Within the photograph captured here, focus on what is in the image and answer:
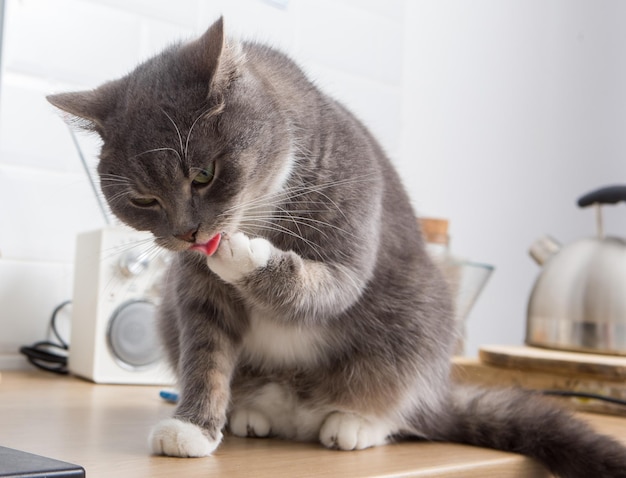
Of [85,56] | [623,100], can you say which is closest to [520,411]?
[85,56]

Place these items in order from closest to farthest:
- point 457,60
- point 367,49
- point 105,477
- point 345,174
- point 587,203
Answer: point 105,477
point 345,174
point 587,203
point 367,49
point 457,60

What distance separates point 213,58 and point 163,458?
436 millimetres

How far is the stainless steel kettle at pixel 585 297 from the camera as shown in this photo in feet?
4.95

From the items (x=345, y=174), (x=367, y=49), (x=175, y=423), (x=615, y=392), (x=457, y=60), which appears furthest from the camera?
(x=457, y=60)

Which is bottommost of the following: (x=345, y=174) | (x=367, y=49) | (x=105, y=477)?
(x=105, y=477)

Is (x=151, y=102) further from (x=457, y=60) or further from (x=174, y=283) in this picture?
(x=457, y=60)

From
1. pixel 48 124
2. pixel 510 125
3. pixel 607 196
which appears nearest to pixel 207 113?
pixel 48 124

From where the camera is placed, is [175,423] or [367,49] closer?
[175,423]

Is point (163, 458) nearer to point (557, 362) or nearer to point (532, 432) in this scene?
point (532, 432)

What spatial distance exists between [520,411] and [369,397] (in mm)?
201

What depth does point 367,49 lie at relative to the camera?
195 centimetres

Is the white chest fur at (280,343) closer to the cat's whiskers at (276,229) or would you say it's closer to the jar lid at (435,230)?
the cat's whiskers at (276,229)

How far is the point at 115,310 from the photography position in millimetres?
1357

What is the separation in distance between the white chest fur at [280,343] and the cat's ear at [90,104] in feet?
1.00
